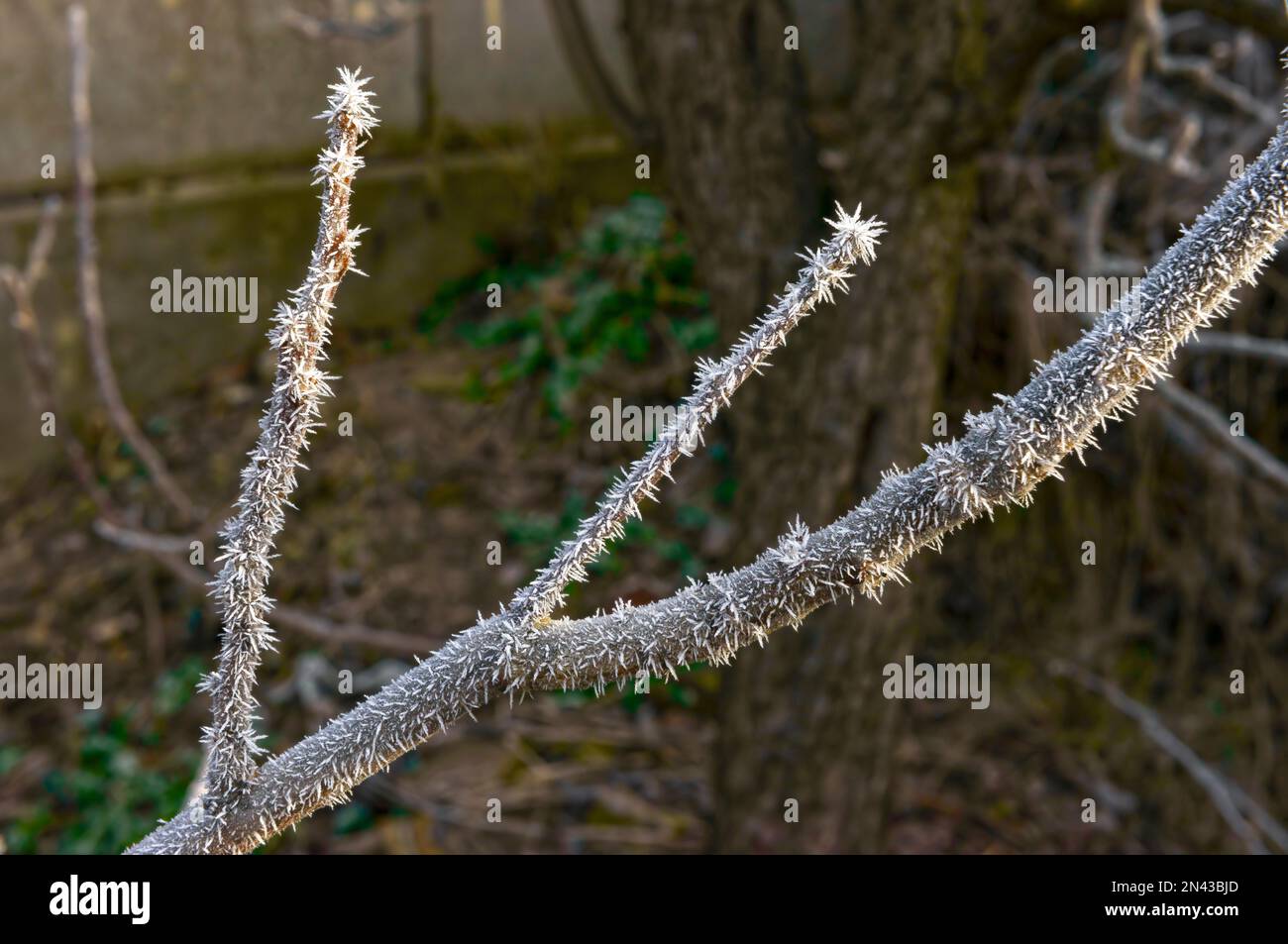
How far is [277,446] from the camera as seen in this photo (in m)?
0.75

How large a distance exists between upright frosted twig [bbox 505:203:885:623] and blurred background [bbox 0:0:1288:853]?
1527 mm

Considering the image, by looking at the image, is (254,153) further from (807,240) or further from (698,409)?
(698,409)

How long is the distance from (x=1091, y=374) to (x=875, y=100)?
1641mm

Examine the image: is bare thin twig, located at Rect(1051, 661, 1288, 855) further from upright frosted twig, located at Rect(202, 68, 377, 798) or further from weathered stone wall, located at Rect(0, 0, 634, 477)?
weathered stone wall, located at Rect(0, 0, 634, 477)

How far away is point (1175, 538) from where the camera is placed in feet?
11.7

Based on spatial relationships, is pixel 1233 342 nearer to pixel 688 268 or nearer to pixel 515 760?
pixel 515 760

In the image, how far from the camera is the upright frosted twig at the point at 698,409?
730 mm

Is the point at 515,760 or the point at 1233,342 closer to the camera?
the point at 1233,342

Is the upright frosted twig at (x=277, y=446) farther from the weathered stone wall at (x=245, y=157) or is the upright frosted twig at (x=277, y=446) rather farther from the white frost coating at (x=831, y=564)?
the weathered stone wall at (x=245, y=157)

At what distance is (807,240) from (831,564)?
174cm

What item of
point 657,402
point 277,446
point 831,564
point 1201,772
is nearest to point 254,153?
point 657,402

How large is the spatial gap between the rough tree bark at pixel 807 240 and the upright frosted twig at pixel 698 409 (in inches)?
59.9

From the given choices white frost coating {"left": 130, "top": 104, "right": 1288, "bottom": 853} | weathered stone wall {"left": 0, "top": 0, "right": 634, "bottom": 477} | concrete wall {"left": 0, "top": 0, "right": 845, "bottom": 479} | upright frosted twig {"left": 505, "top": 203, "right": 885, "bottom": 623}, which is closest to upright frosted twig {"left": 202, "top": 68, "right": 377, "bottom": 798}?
white frost coating {"left": 130, "top": 104, "right": 1288, "bottom": 853}
